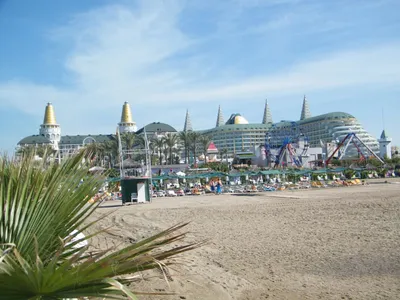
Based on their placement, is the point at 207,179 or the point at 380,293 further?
the point at 207,179

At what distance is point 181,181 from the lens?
59.6m

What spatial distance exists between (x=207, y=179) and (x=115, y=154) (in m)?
14.1

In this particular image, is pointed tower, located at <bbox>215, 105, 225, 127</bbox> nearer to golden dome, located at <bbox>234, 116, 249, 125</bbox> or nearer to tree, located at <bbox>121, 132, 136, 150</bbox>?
golden dome, located at <bbox>234, 116, 249, 125</bbox>

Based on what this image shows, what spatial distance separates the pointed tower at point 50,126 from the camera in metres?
125

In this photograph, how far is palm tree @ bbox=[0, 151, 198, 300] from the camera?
205 centimetres

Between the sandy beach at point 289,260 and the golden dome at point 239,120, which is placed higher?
the golden dome at point 239,120

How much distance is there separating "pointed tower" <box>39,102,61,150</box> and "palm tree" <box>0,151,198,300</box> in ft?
423

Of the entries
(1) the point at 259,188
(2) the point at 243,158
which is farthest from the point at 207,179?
(2) the point at 243,158

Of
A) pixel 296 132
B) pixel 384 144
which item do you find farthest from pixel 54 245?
pixel 384 144

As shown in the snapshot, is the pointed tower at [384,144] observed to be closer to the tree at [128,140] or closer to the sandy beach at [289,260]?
the tree at [128,140]

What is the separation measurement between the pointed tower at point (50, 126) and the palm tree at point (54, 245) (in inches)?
5073

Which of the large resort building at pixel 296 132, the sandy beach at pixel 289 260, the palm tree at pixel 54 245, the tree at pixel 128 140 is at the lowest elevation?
the sandy beach at pixel 289 260

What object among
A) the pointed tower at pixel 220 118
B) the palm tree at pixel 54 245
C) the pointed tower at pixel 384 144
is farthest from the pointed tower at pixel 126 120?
the palm tree at pixel 54 245

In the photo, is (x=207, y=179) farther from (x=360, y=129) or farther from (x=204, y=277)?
(x=360, y=129)
